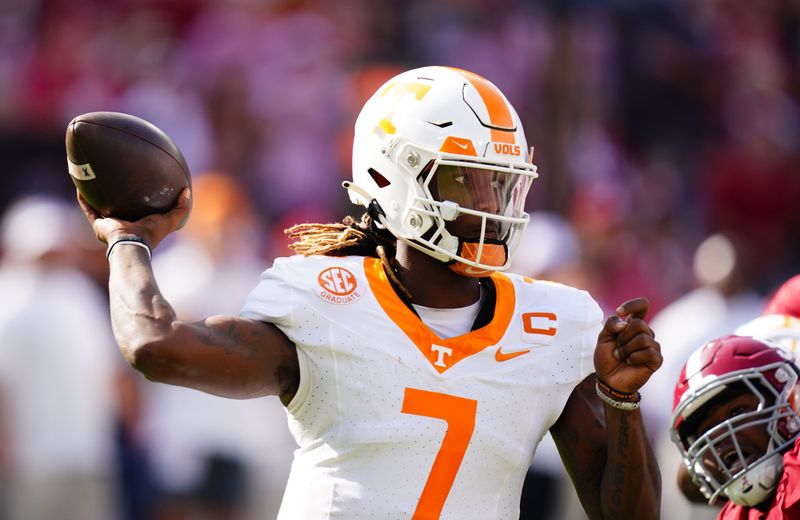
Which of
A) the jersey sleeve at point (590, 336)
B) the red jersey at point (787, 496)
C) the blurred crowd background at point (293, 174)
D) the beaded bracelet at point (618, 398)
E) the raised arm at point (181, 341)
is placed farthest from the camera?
the blurred crowd background at point (293, 174)

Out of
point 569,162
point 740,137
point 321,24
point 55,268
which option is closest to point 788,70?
point 740,137

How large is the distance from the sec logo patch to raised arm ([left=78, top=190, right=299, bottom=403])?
0.47 ft

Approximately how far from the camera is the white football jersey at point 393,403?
3143mm

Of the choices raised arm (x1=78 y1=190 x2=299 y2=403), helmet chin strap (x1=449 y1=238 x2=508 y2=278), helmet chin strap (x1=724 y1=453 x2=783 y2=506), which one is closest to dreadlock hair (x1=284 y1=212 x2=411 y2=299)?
helmet chin strap (x1=449 y1=238 x2=508 y2=278)

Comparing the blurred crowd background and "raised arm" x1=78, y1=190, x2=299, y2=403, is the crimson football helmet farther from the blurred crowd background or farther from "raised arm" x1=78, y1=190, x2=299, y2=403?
the blurred crowd background

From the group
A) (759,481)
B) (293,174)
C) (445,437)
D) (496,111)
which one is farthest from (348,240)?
(293,174)

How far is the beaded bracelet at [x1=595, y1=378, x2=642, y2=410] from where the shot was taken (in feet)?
10.5

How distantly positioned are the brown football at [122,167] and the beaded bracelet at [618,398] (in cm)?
113

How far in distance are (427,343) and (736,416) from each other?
0.79 metres

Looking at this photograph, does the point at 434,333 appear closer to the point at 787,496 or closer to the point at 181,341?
the point at 181,341

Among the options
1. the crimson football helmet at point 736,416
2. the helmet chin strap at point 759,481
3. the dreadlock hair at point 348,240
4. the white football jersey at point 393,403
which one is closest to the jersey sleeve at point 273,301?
the white football jersey at point 393,403

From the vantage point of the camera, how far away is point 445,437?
10.4 ft

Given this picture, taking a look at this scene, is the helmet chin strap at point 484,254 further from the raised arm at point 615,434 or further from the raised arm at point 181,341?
the raised arm at point 181,341

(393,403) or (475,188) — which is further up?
(475,188)
